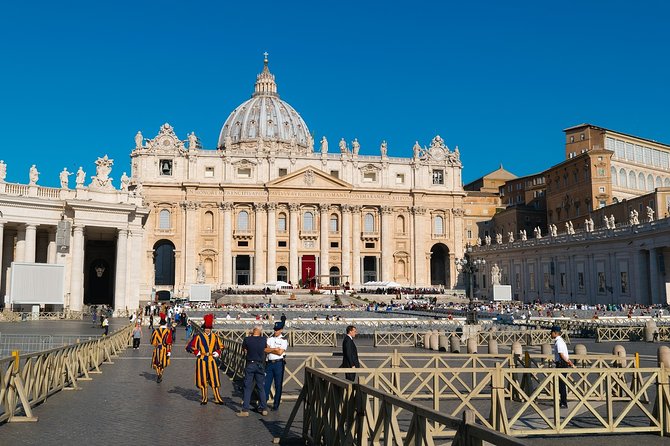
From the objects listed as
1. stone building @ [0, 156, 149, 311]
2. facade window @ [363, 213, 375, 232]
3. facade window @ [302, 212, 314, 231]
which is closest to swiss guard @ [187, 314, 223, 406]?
stone building @ [0, 156, 149, 311]

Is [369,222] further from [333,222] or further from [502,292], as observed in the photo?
[502,292]

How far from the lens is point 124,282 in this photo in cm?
3803

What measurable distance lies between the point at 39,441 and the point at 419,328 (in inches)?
964

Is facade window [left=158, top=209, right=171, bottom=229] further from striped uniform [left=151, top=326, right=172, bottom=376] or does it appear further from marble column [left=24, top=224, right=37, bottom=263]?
striped uniform [left=151, top=326, right=172, bottom=376]

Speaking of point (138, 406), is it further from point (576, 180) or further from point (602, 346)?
point (576, 180)

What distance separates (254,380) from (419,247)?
73149mm

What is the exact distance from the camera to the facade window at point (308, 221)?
268ft

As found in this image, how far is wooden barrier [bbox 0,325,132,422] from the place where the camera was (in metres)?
9.98

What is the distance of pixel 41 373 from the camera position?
1146 cm

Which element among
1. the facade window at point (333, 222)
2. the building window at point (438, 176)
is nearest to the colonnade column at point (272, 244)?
the facade window at point (333, 222)

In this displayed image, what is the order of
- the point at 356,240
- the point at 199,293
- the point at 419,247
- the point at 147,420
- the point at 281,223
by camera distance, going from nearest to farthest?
1. the point at 147,420
2. the point at 199,293
3. the point at 281,223
4. the point at 356,240
5. the point at 419,247

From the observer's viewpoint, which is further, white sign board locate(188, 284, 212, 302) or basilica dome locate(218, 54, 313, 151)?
basilica dome locate(218, 54, 313, 151)

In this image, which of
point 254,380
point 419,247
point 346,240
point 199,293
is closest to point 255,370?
point 254,380

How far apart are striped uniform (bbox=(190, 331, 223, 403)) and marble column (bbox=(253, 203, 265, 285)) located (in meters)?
67.5
